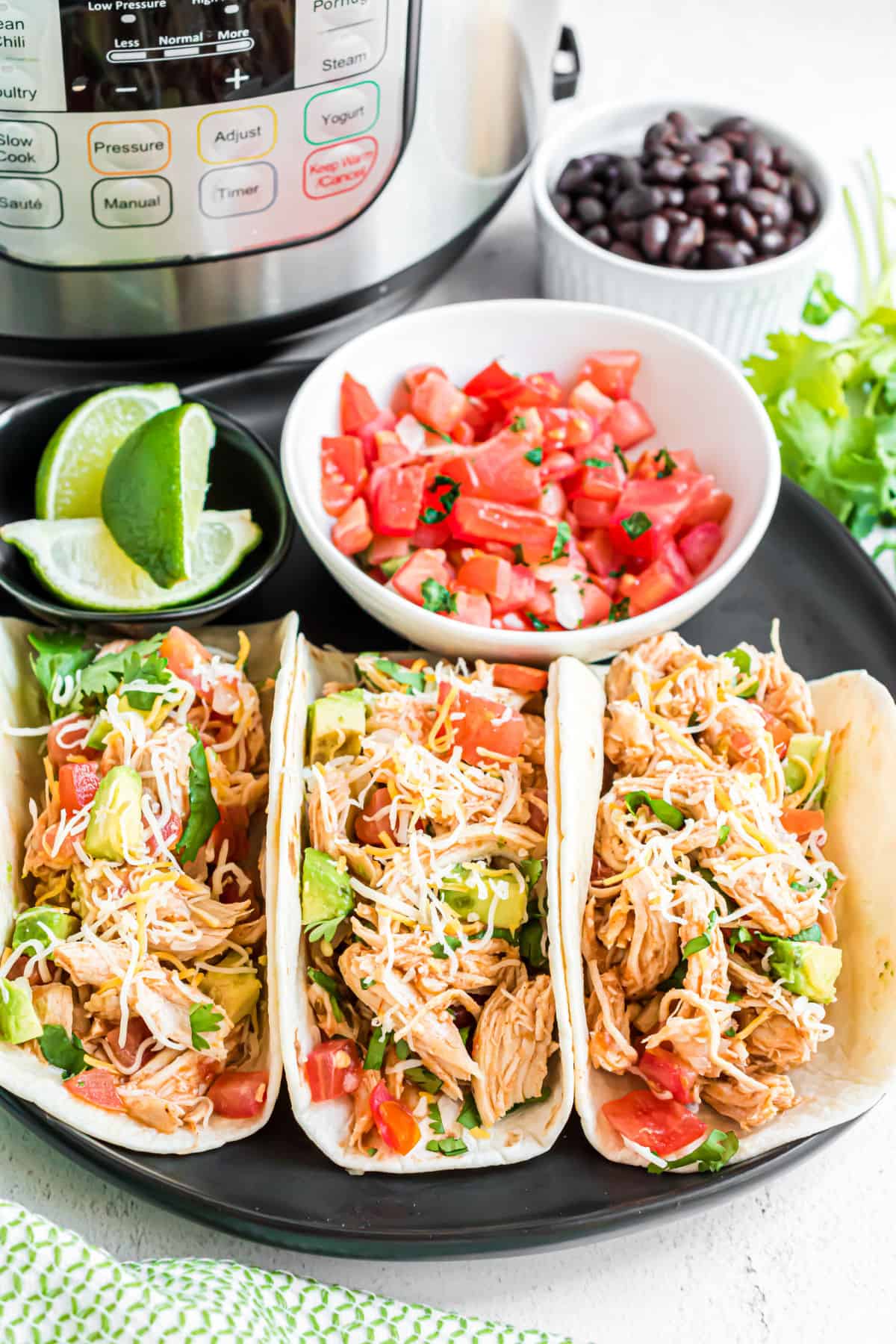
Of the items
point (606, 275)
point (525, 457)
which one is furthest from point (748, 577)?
point (606, 275)

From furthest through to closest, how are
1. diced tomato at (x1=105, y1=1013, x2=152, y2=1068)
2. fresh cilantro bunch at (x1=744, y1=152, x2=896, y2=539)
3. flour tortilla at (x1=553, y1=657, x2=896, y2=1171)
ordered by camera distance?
1. fresh cilantro bunch at (x1=744, y1=152, x2=896, y2=539)
2. diced tomato at (x1=105, y1=1013, x2=152, y2=1068)
3. flour tortilla at (x1=553, y1=657, x2=896, y2=1171)

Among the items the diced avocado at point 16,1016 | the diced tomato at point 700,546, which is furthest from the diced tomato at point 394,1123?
the diced tomato at point 700,546

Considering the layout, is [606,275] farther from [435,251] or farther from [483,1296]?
[483,1296]

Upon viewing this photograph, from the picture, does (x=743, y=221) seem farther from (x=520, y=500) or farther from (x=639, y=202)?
(x=520, y=500)

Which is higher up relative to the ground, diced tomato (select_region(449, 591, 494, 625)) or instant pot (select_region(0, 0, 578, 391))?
instant pot (select_region(0, 0, 578, 391))

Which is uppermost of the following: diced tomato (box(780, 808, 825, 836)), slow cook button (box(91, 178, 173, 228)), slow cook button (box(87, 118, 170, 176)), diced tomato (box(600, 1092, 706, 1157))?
slow cook button (box(87, 118, 170, 176))

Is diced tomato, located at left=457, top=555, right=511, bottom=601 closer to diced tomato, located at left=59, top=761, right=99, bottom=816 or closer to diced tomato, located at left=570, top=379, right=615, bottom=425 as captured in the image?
diced tomato, located at left=570, top=379, right=615, bottom=425

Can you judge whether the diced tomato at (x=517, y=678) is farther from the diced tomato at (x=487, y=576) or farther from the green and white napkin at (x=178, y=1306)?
the green and white napkin at (x=178, y=1306)

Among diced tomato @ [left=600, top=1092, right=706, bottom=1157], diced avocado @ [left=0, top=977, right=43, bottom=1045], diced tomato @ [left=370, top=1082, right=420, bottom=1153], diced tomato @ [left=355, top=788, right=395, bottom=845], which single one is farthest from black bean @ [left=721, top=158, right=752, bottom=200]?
diced avocado @ [left=0, top=977, right=43, bottom=1045]
